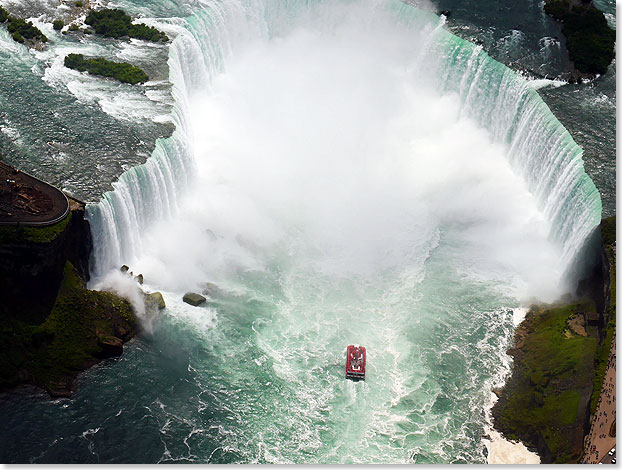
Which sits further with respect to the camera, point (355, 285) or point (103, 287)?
point (355, 285)

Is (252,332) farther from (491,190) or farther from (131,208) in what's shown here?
(491,190)

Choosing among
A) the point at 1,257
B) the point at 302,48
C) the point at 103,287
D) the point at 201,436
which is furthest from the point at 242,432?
the point at 302,48

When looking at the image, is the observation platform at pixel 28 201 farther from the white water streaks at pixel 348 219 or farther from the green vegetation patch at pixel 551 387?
the green vegetation patch at pixel 551 387

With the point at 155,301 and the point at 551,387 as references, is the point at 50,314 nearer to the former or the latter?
the point at 155,301

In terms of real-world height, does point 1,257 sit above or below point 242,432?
above

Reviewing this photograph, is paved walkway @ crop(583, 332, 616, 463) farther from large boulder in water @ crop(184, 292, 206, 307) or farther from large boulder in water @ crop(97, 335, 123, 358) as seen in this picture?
large boulder in water @ crop(97, 335, 123, 358)

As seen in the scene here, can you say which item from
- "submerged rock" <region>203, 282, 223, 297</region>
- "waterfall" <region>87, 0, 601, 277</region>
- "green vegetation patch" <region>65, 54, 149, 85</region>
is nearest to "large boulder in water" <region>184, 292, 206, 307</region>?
"submerged rock" <region>203, 282, 223, 297</region>
